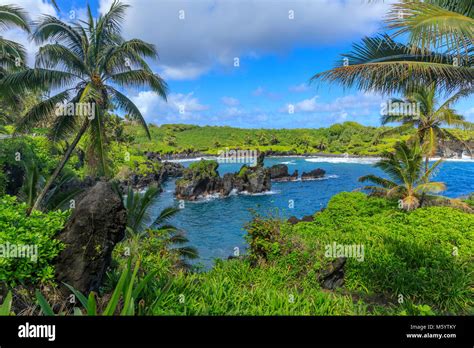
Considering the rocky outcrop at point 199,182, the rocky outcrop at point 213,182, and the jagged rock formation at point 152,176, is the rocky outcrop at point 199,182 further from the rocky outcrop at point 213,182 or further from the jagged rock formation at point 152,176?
the jagged rock formation at point 152,176

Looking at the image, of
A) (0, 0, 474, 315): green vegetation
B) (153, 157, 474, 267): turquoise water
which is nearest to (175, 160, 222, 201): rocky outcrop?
(153, 157, 474, 267): turquoise water

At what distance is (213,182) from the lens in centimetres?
4178

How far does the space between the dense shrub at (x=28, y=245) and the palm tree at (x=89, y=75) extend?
529 centimetres

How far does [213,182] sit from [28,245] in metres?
37.8

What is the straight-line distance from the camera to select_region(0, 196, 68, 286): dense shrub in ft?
12.5

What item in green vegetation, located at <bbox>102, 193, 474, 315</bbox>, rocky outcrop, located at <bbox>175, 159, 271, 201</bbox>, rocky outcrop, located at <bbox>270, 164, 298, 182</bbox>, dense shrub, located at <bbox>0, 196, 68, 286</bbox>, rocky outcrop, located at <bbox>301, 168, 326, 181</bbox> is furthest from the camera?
rocky outcrop, located at <bbox>301, 168, 326, 181</bbox>

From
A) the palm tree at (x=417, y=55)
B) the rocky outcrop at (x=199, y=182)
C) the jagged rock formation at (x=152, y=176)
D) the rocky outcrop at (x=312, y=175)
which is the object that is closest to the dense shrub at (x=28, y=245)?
the palm tree at (x=417, y=55)

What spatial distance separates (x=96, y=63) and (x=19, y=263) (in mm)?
7845

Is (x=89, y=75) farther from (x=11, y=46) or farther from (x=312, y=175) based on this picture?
(x=312, y=175)

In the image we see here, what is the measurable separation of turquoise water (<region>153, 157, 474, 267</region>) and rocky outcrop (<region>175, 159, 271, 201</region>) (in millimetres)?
1502

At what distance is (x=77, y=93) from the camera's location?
31.7 ft

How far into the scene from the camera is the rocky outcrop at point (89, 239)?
13.4ft

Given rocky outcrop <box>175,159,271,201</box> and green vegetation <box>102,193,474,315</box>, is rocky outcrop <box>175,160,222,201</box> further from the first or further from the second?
green vegetation <box>102,193,474,315</box>
